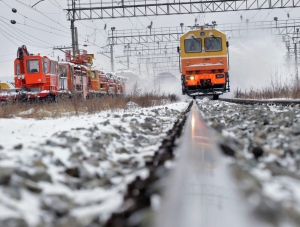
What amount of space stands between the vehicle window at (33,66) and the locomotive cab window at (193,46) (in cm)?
731

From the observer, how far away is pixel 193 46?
70.2ft

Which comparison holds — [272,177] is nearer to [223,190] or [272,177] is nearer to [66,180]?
[223,190]

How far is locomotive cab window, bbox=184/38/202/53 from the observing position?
21.4m

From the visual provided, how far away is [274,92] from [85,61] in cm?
1288

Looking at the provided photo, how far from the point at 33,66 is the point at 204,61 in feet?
27.4

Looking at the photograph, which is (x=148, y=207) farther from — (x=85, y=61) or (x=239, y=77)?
(x=239, y=77)

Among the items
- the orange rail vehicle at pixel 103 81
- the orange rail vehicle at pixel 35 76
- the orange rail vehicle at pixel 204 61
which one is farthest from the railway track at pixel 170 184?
the orange rail vehicle at pixel 103 81

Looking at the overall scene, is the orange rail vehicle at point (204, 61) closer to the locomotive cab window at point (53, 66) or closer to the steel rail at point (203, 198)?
the locomotive cab window at point (53, 66)

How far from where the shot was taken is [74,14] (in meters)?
24.5

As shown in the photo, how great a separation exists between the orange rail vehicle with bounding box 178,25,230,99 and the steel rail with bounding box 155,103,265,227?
1778 cm

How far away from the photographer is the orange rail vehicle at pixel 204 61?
21.0m

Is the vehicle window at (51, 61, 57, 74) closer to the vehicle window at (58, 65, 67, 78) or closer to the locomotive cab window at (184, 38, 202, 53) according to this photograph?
the vehicle window at (58, 65, 67, 78)

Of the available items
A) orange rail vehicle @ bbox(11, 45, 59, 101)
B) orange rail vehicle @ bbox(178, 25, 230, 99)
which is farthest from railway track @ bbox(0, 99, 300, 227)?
orange rail vehicle @ bbox(178, 25, 230, 99)

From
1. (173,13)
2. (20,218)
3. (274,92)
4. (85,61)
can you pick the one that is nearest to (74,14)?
(85,61)
